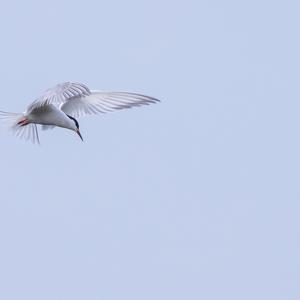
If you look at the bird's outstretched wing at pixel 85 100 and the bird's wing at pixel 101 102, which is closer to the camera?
the bird's outstretched wing at pixel 85 100

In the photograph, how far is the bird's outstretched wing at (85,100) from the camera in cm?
1627

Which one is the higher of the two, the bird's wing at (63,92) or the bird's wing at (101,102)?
the bird's wing at (101,102)

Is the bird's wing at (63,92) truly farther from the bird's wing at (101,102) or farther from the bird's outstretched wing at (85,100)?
the bird's wing at (101,102)

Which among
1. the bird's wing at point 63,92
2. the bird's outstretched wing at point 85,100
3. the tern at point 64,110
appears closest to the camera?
the bird's wing at point 63,92

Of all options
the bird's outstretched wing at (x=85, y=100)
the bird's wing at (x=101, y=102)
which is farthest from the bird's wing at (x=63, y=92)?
the bird's wing at (x=101, y=102)

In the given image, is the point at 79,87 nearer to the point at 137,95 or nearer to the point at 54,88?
the point at 54,88

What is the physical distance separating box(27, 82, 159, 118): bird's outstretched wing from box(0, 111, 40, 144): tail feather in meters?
0.54

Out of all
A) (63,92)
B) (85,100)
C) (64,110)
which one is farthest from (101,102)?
(63,92)

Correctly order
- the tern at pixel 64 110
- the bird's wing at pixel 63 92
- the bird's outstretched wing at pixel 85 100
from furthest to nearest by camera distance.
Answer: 1. the tern at pixel 64 110
2. the bird's outstretched wing at pixel 85 100
3. the bird's wing at pixel 63 92

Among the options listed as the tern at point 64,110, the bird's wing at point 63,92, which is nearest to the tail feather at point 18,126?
the tern at point 64,110

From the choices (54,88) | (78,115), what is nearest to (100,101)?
(78,115)

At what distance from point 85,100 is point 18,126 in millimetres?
1162

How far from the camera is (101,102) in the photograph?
18844mm

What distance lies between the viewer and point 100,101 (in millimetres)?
18859
